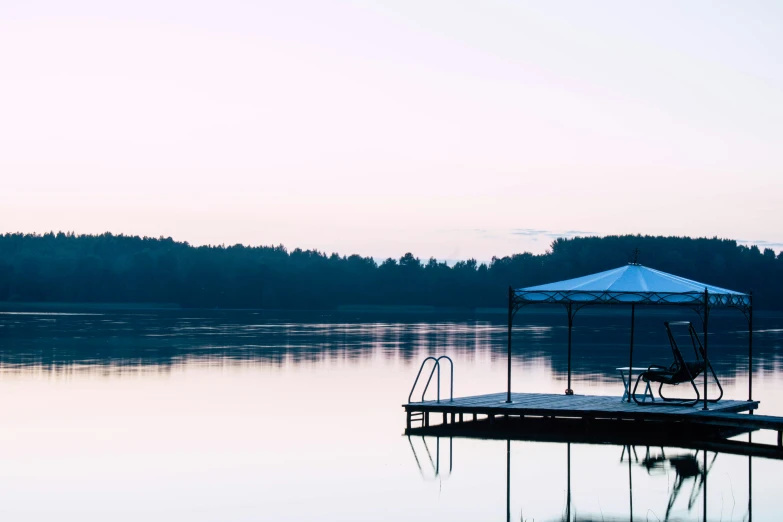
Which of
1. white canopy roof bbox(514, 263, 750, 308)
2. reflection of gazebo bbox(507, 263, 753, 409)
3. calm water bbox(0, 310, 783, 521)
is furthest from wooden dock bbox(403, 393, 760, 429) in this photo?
white canopy roof bbox(514, 263, 750, 308)

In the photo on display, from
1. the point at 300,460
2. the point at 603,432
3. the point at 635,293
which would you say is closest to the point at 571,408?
the point at 603,432

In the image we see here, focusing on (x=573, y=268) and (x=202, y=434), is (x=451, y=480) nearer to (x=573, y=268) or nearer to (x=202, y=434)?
(x=202, y=434)

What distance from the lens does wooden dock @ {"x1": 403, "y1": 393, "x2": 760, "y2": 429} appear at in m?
19.5

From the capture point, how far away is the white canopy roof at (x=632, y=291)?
2008 centimetres

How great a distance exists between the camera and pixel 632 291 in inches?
793

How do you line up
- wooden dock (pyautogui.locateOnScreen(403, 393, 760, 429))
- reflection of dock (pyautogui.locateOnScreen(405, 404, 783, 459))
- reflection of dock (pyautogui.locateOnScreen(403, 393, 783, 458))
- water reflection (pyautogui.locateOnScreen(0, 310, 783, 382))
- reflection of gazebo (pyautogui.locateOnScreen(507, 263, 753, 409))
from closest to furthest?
reflection of dock (pyautogui.locateOnScreen(403, 393, 783, 458)) < reflection of dock (pyautogui.locateOnScreen(405, 404, 783, 459)) < wooden dock (pyautogui.locateOnScreen(403, 393, 760, 429)) < reflection of gazebo (pyautogui.locateOnScreen(507, 263, 753, 409)) < water reflection (pyautogui.locateOnScreen(0, 310, 783, 382))

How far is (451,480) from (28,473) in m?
6.22

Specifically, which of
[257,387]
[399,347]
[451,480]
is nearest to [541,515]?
[451,480]

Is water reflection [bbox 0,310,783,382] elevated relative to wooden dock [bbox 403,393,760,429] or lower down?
lower down

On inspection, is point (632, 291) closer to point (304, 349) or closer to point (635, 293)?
point (635, 293)

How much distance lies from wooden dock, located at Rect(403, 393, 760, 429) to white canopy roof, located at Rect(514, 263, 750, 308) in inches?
77.0

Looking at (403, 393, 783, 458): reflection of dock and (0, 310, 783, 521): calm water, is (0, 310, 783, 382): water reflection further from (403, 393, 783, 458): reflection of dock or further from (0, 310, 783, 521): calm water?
(403, 393, 783, 458): reflection of dock

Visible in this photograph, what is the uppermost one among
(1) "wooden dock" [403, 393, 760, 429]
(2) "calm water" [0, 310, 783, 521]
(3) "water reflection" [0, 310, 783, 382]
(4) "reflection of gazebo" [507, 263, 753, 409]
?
(4) "reflection of gazebo" [507, 263, 753, 409]

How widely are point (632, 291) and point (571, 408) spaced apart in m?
2.42
